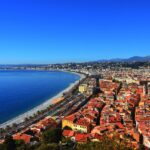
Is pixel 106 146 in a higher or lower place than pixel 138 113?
higher

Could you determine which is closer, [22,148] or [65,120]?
[22,148]

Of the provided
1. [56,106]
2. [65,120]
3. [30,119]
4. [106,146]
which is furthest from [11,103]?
[106,146]

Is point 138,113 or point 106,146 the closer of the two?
point 106,146

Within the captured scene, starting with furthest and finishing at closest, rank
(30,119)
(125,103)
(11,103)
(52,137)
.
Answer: (11,103) → (125,103) → (30,119) → (52,137)

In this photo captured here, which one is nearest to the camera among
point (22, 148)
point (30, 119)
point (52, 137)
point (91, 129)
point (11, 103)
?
point (22, 148)

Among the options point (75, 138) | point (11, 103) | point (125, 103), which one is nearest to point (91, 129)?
point (75, 138)

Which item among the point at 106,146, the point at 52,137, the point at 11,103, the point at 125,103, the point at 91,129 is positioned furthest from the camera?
the point at 11,103

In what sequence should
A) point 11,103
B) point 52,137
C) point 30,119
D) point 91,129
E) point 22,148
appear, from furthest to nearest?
point 11,103, point 30,119, point 91,129, point 52,137, point 22,148

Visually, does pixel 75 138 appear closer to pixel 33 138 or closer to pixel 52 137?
pixel 52 137

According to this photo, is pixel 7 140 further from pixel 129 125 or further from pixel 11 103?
pixel 11 103
